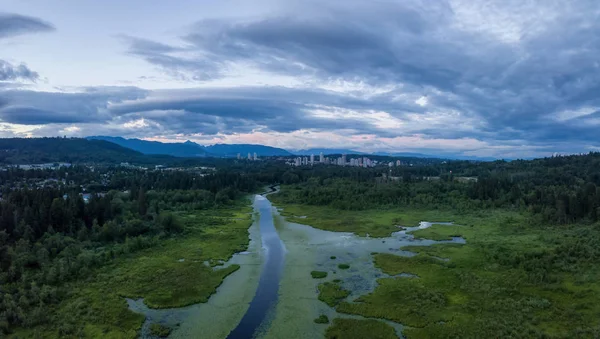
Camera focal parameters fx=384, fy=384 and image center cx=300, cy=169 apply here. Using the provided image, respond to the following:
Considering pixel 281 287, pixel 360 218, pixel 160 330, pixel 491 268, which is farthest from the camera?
pixel 360 218

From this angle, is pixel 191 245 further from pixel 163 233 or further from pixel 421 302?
pixel 421 302

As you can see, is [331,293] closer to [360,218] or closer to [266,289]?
[266,289]

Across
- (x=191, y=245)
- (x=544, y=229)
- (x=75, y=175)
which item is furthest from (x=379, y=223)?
(x=75, y=175)

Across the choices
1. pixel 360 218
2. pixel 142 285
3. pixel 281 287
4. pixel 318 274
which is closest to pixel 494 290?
pixel 318 274

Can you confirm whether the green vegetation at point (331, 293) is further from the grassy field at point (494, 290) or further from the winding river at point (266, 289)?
the winding river at point (266, 289)

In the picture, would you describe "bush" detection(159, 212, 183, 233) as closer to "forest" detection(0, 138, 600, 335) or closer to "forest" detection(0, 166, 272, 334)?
"forest" detection(0, 166, 272, 334)
